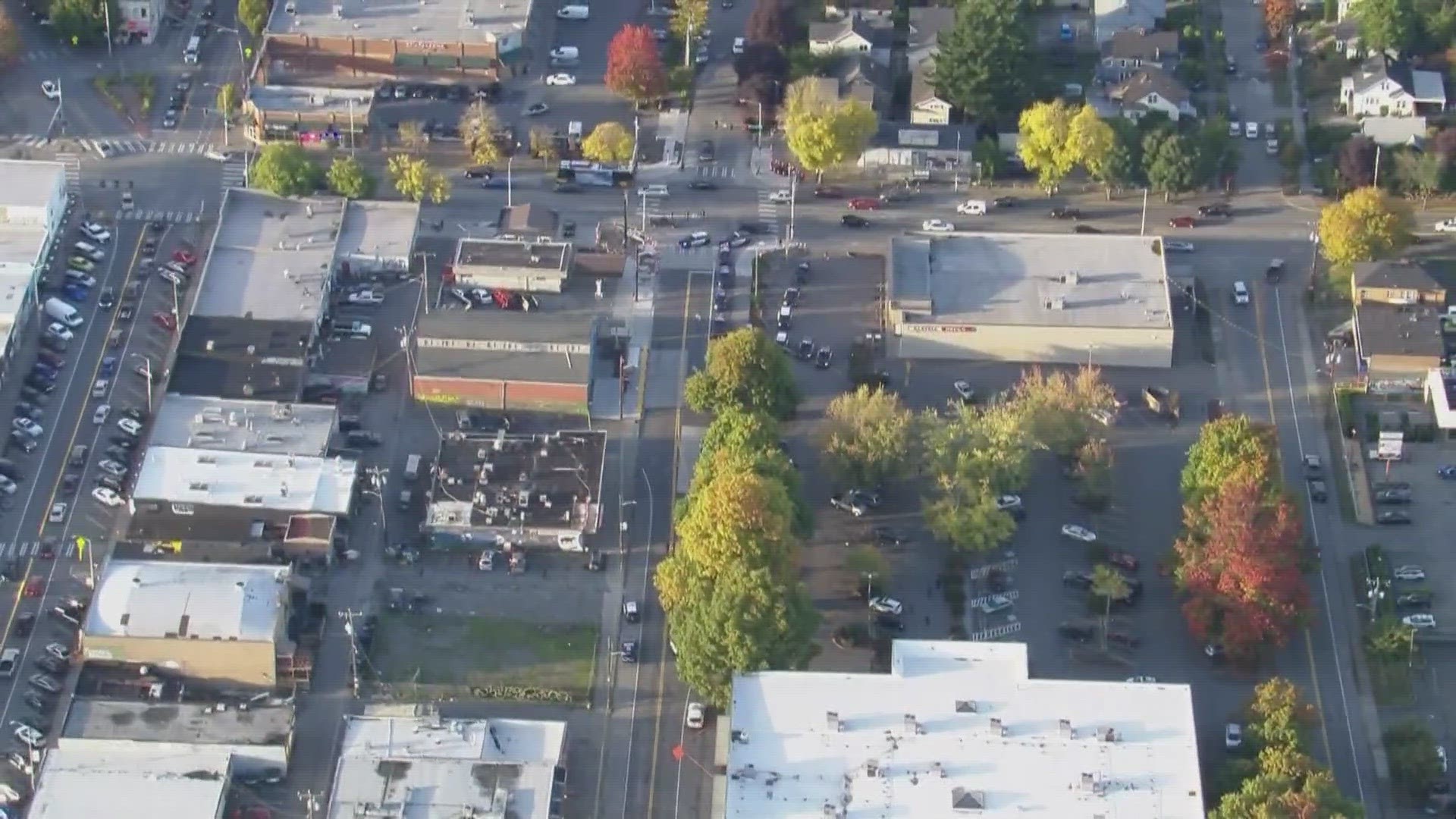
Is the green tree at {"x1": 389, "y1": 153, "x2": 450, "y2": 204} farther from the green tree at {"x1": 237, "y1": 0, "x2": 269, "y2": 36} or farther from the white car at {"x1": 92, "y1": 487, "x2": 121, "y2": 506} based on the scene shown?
the white car at {"x1": 92, "y1": 487, "x2": 121, "y2": 506}

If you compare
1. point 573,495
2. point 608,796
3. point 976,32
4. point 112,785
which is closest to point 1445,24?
point 976,32

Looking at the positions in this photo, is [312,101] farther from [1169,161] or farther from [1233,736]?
[1233,736]

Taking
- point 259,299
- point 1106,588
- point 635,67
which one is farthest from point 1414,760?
point 635,67

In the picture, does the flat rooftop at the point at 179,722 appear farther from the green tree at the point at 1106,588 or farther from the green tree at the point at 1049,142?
the green tree at the point at 1049,142

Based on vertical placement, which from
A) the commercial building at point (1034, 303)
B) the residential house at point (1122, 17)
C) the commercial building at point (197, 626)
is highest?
Answer: the residential house at point (1122, 17)

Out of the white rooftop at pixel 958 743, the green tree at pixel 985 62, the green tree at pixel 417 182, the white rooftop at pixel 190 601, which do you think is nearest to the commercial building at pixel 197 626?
the white rooftop at pixel 190 601
